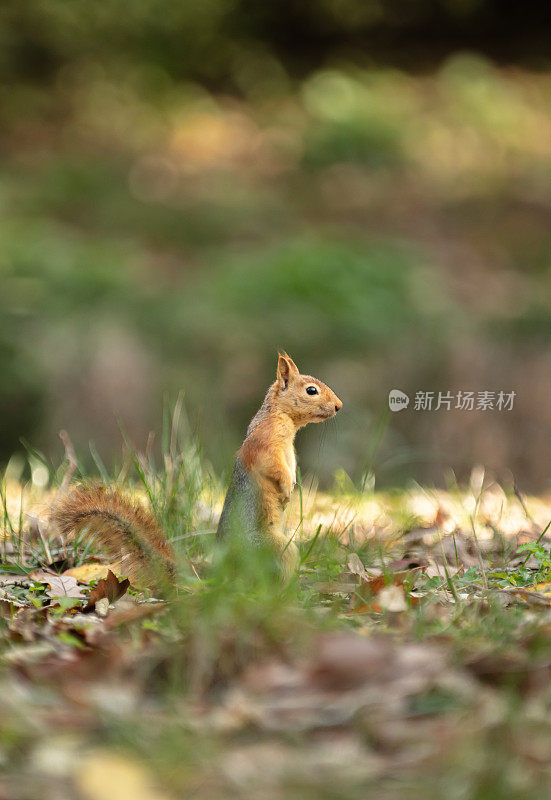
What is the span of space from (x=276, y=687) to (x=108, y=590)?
0.91 m

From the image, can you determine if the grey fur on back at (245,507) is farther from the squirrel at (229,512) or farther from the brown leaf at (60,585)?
the brown leaf at (60,585)

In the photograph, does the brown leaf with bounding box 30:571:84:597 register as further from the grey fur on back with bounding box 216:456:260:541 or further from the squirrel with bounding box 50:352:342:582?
the grey fur on back with bounding box 216:456:260:541

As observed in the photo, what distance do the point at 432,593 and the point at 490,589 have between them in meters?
0.13

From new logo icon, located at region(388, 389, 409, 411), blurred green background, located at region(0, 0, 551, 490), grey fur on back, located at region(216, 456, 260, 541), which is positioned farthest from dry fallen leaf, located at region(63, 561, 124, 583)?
new logo icon, located at region(388, 389, 409, 411)

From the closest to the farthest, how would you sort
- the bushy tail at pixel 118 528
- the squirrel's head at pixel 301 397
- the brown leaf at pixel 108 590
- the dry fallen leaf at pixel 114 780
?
the dry fallen leaf at pixel 114 780, the brown leaf at pixel 108 590, the bushy tail at pixel 118 528, the squirrel's head at pixel 301 397

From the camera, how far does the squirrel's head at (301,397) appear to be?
2445 millimetres

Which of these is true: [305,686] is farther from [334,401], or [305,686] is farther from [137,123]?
[137,123]

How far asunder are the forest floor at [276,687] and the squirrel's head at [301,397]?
1.21 ft

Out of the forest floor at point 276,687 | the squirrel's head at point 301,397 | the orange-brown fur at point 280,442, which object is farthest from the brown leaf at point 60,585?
the squirrel's head at point 301,397

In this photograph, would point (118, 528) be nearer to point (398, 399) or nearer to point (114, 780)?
point (114, 780)

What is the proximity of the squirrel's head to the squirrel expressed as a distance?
0.05 m

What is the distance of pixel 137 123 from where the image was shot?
1097 centimetres

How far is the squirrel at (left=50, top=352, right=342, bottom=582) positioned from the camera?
2.30 metres

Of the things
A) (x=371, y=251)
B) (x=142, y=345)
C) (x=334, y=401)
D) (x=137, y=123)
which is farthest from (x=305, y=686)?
(x=137, y=123)
